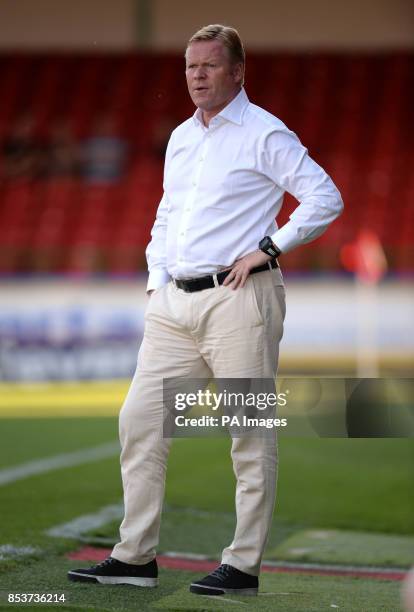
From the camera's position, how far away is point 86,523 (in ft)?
17.3

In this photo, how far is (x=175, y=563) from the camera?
450 centimetres

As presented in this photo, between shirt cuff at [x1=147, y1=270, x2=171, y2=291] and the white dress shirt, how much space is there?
0.13m

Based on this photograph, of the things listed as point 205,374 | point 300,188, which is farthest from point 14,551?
point 300,188

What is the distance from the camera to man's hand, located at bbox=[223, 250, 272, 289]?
11.5ft

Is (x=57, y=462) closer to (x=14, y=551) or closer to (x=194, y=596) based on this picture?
(x=14, y=551)

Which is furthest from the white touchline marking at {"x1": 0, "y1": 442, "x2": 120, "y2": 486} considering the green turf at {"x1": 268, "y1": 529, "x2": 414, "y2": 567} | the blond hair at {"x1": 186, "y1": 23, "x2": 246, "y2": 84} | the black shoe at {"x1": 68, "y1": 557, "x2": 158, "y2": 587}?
the blond hair at {"x1": 186, "y1": 23, "x2": 246, "y2": 84}

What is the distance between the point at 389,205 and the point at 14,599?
44.7 ft

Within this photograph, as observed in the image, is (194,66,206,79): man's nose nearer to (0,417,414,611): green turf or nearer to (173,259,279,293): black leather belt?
(173,259,279,293): black leather belt

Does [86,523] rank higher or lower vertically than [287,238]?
lower

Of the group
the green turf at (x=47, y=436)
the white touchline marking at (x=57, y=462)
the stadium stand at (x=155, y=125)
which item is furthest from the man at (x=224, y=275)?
the stadium stand at (x=155, y=125)

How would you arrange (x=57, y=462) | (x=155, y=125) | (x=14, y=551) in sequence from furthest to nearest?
(x=155, y=125)
(x=57, y=462)
(x=14, y=551)

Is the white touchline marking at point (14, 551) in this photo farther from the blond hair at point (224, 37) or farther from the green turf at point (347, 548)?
the blond hair at point (224, 37)

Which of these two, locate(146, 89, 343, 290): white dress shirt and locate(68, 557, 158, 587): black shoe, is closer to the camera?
→ locate(146, 89, 343, 290): white dress shirt

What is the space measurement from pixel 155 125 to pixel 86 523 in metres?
13.4
